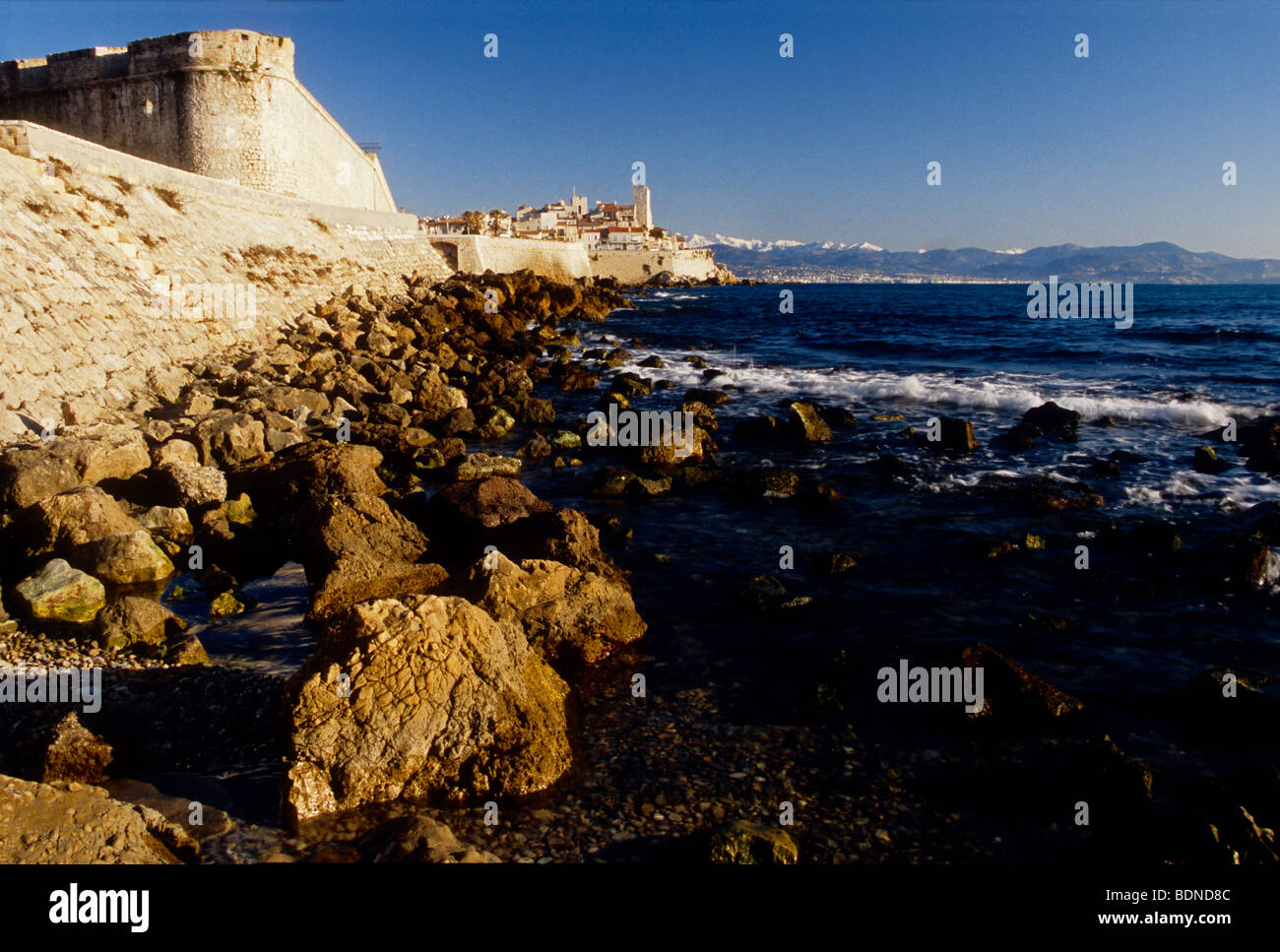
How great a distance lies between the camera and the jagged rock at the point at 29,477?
354 inches

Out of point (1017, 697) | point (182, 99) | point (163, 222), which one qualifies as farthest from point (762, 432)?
point (182, 99)

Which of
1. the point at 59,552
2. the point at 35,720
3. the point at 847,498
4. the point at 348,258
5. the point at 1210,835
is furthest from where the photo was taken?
the point at 348,258

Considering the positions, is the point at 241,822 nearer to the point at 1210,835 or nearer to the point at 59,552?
the point at 59,552

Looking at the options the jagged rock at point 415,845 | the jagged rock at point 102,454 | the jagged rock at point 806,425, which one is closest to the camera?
the jagged rock at point 415,845

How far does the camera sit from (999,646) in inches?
305

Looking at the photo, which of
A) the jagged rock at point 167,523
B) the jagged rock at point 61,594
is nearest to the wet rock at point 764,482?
the jagged rock at point 167,523

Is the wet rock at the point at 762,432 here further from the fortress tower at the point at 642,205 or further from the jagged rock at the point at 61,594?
the fortress tower at the point at 642,205

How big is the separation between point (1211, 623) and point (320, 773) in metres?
8.81

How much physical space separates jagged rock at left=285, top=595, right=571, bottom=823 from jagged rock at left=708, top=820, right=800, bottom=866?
1.39 meters

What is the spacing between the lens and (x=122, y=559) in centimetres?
852

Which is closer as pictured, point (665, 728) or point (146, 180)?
point (665, 728)

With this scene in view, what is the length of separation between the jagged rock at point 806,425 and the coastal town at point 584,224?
6542cm

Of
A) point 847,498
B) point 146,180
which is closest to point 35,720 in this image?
point 847,498

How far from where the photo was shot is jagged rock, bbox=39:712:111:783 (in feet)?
17.1
